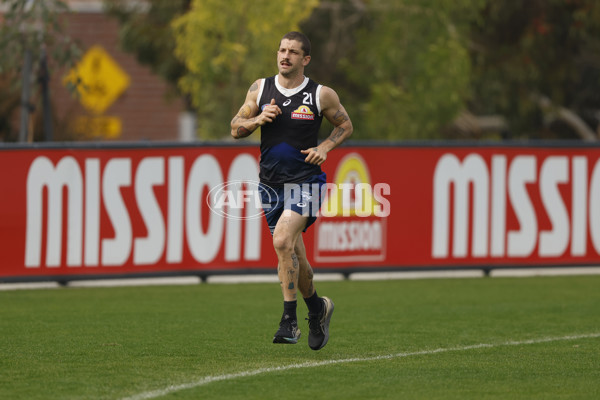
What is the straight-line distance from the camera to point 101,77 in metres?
35.2

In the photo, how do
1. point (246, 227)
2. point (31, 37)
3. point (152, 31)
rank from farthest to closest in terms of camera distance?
point (152, 31) → point (31, 37) → point (246, 227)

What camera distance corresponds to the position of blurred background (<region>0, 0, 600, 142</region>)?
2386 centimetres

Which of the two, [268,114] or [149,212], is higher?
[268,114]

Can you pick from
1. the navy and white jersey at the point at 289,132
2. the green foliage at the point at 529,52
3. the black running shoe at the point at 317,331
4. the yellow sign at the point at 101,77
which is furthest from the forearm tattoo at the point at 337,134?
the yellow sign at the point at 101,77

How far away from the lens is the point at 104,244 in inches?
571

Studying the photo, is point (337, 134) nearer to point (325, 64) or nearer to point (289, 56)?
point (289, 56)

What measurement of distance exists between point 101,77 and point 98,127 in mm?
4920

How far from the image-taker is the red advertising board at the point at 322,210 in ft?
47.0

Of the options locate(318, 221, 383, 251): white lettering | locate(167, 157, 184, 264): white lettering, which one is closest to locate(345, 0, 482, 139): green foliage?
locate(318, 221, 383, 251): white lettering

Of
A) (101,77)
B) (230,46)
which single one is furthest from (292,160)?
A: (101,77)

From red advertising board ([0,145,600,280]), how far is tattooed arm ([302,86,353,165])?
5.49 metres

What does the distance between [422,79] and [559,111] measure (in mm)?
6573

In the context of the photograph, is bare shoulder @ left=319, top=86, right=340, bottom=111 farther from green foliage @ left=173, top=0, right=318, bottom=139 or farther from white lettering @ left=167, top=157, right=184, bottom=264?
green foliage @ left=173, top=0, right=318, bottom=139
